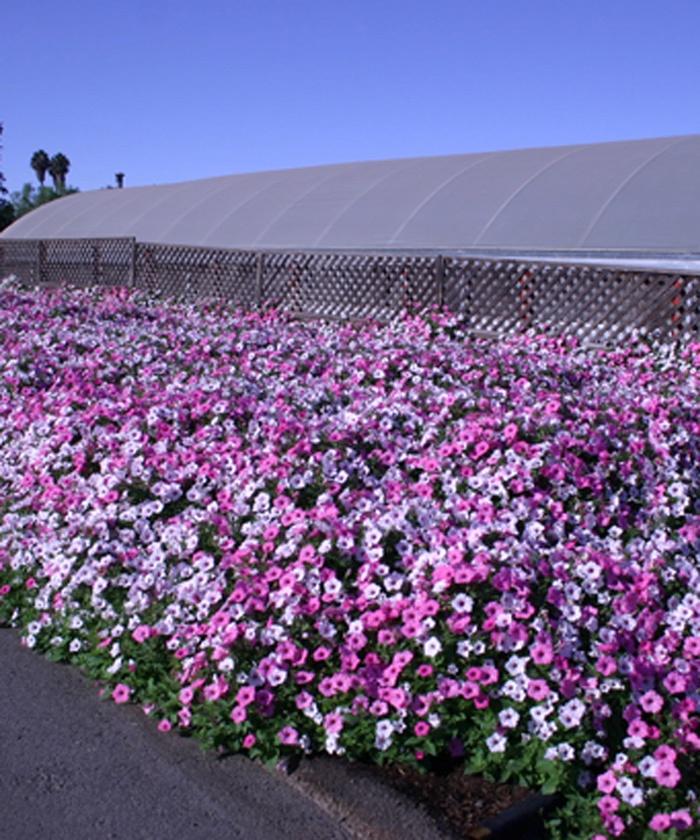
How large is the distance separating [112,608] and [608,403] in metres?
3.79

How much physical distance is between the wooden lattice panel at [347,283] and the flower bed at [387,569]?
804cm

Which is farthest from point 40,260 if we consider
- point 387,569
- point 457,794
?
point 457,794

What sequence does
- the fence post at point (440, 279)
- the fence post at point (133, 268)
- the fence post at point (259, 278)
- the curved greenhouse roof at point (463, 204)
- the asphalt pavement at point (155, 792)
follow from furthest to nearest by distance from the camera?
1. the fence post at point (133, 268)
2. the curved greenhouse roof at point (463, 204)
3. the fence post at point (259, 278)
4. the fence post at point (440, 279)
5. the asphalt pavement at point (155, 792)

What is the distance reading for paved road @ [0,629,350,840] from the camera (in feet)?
10.9

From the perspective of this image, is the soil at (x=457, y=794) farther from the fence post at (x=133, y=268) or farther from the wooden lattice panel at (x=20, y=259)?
the wooden lattice panel at (x=20, y=259)

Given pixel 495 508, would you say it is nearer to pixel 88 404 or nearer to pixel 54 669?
pixel 54 669

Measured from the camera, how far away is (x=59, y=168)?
108 metres

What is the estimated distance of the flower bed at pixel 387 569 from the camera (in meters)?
3.56

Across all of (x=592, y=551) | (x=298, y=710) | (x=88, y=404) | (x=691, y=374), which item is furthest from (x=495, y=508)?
(x=691, y=374)

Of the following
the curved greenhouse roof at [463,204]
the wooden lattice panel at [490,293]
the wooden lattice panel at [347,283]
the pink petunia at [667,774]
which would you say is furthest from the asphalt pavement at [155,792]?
the curved greenhouse roof at [463,204]

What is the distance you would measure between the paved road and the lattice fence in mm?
9514

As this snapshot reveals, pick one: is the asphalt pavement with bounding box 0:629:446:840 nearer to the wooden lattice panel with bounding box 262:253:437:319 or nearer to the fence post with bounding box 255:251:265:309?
the wooden lattice panel with bounding box 262:253:437:319

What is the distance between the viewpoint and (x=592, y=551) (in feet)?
14.4

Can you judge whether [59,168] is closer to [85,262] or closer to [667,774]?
[85,262]
